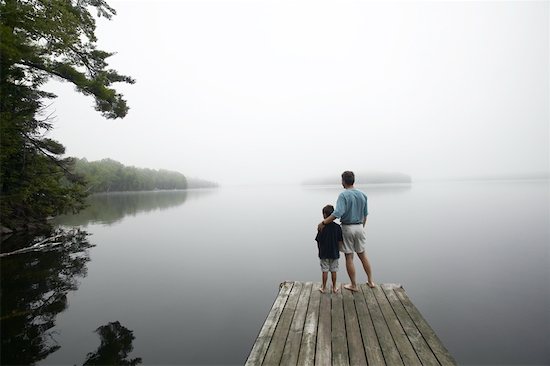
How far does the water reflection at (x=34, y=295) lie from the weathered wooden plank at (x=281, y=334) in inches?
203

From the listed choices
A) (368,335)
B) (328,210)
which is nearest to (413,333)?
(368,335)

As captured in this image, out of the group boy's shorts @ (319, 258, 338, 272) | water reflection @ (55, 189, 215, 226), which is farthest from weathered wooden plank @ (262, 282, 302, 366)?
water reflection @ (55, 189, 215, 226)

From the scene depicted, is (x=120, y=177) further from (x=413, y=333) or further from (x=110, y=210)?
(x=413, y=333)

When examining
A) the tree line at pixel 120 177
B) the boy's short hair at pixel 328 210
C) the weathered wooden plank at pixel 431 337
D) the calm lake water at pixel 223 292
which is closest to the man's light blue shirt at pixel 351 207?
the boy's short hair at pixel 328 210

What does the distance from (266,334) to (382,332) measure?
216 centimetres

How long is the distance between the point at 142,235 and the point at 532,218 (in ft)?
121

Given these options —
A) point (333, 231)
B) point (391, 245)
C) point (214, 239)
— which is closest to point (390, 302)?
point (333, 231)

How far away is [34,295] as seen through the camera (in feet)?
28.4

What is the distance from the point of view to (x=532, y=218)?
25.7 m

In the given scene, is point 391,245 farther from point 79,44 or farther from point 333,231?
point 79,44

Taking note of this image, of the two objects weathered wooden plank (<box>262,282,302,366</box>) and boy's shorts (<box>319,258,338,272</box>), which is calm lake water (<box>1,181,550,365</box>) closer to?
weathered wooden plank (<box>262,282,302,366</box>)

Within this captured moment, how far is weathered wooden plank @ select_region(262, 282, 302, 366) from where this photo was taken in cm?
412

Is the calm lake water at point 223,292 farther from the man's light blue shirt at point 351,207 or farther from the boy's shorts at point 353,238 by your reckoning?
the man's light blue shirt at point 351,207

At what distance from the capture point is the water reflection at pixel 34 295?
19.0ft
